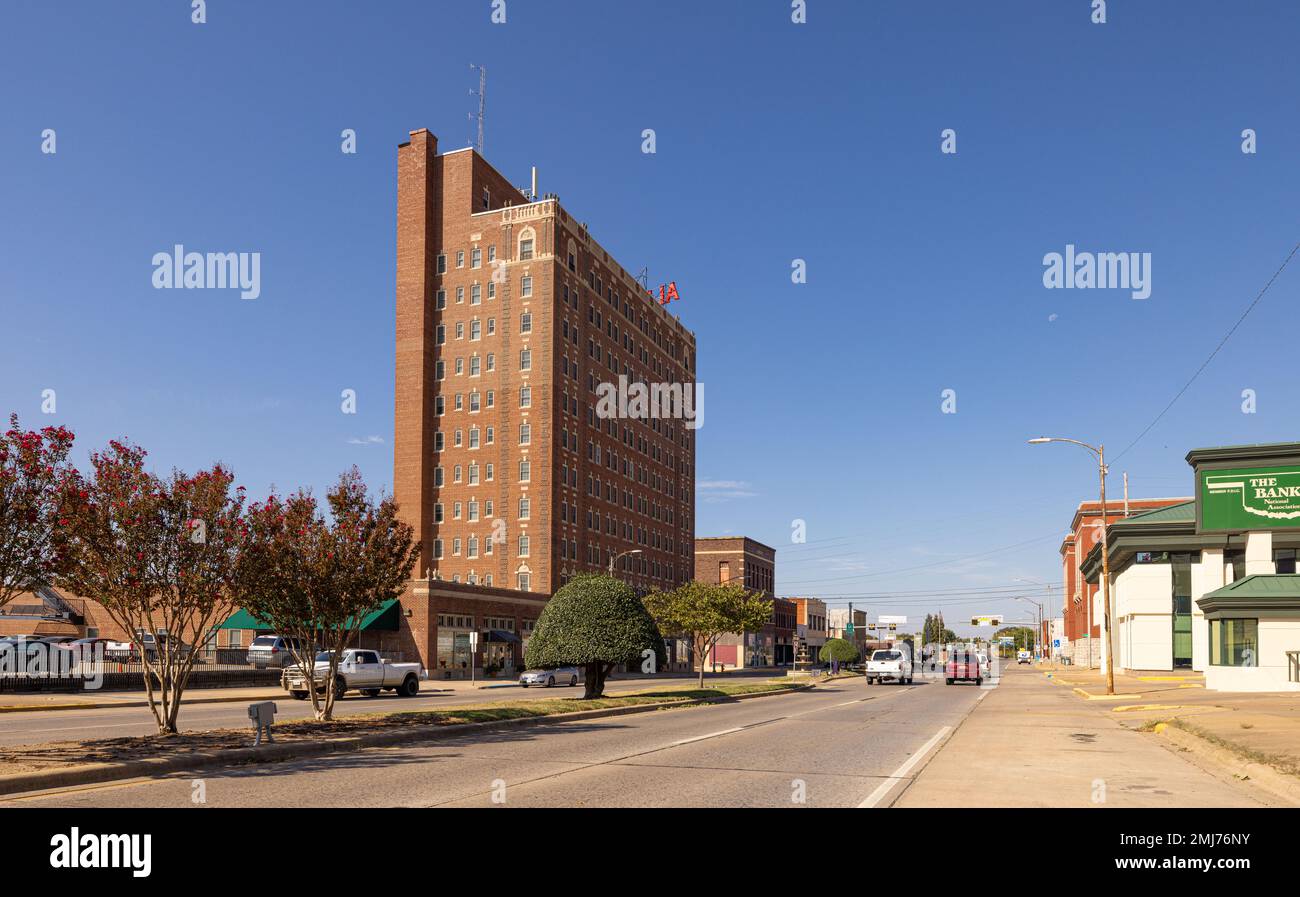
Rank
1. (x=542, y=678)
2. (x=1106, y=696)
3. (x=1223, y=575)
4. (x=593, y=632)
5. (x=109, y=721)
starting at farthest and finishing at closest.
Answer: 1. (x=1223, y=575)
2. (x=542, y=678)
3. (x=1106, y=696)
4. (x=593, y=632)
5. (x=109, y=721)

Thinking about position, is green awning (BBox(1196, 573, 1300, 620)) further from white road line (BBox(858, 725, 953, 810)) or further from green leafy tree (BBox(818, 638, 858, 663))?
green leafy tree (BBox(818, 638, 858, 663))

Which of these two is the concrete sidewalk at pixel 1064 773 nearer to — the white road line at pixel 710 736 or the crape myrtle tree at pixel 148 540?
the white road line at pixel 710 736

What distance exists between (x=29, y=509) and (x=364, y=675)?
26.6m

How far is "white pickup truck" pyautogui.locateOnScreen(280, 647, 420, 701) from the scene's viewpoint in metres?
36.4

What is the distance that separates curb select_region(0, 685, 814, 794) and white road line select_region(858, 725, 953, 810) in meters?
8.95

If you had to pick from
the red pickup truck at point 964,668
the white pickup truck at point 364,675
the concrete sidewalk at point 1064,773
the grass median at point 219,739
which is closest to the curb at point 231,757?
the grass median at point 219,739

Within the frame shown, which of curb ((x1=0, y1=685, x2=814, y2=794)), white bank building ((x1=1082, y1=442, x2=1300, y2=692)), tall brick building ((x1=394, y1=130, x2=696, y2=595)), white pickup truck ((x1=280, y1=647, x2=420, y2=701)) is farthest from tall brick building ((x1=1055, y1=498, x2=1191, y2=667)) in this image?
curb ((x1=0, y1=685, x2=814, y2=794))

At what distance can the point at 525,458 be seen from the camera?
8162 cm

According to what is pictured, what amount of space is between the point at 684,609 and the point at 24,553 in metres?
37.7

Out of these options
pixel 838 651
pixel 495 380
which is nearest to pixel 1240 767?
pixel 495 380

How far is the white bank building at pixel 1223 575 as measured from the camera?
41094mm

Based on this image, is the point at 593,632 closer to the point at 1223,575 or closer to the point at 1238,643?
the point at 1238,643

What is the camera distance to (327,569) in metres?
20.6
